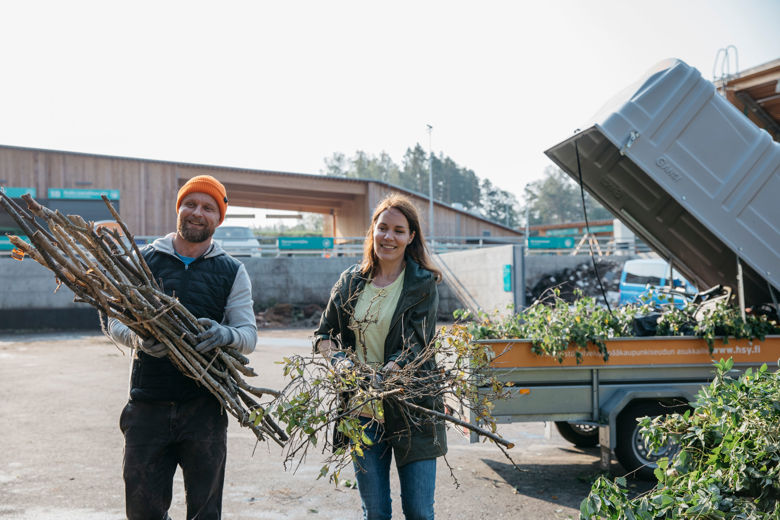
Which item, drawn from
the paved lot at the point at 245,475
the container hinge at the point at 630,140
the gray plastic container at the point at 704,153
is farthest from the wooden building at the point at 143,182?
the container hinge at the point at 630,140

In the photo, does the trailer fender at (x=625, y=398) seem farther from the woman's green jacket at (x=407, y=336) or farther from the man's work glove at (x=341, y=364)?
the man's work glove at (x=341, y=364)

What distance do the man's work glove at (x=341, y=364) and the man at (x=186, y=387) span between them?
554 mm

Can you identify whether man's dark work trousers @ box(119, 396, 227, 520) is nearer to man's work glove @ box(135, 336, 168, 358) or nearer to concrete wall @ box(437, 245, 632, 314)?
man's work glove @ box(135, 336, 168, 358)

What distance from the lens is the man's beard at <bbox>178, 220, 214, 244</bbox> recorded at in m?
3.17

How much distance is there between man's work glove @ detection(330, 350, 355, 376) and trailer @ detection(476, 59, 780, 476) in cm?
244

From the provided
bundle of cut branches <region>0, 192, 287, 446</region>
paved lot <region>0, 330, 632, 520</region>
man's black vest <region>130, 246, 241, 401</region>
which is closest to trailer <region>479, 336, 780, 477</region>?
paved lot <region>0, 330, 632, 520</region>

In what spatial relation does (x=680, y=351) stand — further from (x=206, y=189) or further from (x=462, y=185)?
(x=462, y=185)

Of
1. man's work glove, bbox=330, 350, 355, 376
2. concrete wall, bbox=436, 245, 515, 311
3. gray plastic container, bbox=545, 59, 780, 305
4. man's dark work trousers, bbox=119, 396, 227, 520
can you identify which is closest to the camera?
man's work glove, bbox=330, 350, 355, 376

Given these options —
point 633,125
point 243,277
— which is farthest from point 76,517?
point 633,125

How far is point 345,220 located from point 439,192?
190 ft

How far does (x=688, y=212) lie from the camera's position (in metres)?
5.33

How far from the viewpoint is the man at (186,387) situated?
2.93 metres

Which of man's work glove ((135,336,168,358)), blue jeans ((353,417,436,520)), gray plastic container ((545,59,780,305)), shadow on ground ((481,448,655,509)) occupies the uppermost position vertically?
gray plastic container ((545,59,780,305))

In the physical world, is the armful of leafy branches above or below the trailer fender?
above
